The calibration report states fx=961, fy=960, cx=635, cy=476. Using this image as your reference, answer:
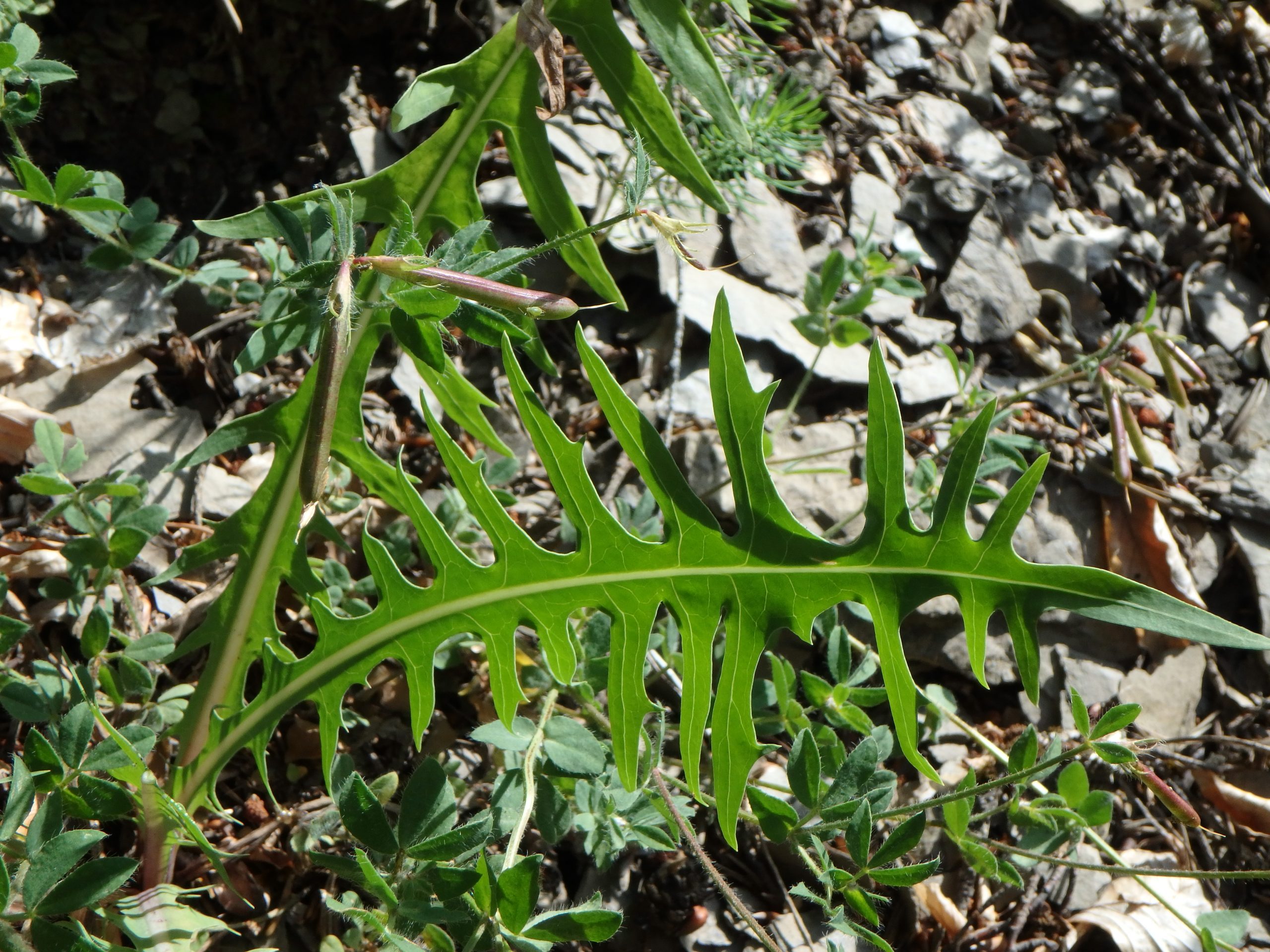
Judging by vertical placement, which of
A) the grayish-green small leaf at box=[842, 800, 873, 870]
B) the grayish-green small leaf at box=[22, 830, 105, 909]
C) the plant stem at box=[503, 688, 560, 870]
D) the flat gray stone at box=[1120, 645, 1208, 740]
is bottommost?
the flat gray stone at box=[1120, 645, 1208, 740]

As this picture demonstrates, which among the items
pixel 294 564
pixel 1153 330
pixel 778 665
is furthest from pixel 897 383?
pixel 294 564

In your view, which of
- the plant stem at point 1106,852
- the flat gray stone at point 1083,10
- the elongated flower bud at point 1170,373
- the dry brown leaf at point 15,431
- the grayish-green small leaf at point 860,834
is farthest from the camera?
the flat gray stone at point 1083,10

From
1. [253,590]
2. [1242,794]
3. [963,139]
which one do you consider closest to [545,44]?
[253,590]

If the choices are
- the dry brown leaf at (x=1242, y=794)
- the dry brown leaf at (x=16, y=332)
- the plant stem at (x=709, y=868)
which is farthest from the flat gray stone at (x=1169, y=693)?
the dry brown leaf at (x=16, y=332)

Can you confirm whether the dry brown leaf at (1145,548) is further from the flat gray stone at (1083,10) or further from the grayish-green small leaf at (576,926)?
the flat gray stone at (1083,10)

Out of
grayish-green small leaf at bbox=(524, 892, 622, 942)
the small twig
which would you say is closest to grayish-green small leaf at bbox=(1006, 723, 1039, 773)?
grayish-green small leaf at bbox=(524, 892, 622, 942)

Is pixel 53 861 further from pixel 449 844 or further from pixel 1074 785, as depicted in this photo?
pixel 1074 785

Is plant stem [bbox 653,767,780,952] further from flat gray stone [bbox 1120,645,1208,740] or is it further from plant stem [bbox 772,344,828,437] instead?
flat gray stone [bbox 1120,645,1208,740]
